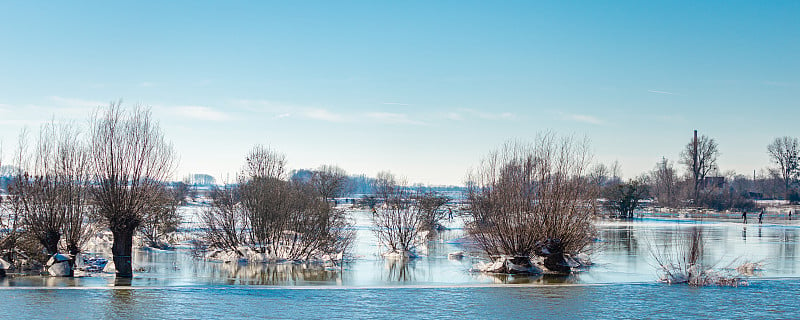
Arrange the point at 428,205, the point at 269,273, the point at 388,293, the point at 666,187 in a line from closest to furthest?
1. the point at 388,293
2. the point at 269,273
3. the point at 428,205
4. the point at 666,187

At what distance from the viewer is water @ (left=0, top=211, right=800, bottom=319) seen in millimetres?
15992

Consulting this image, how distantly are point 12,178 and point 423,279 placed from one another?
48.3ft

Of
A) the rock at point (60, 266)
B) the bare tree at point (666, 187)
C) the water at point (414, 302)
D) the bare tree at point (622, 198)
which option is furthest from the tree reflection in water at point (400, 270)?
the bare tree at point (666, 187)

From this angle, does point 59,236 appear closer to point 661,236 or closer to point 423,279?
point 423,279

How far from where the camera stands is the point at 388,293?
18.8 meters

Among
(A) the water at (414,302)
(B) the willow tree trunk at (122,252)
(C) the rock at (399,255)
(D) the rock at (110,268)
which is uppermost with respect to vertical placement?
(B) the willow tree trunk at (122,252)

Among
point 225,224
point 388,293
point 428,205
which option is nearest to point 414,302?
point 388,293

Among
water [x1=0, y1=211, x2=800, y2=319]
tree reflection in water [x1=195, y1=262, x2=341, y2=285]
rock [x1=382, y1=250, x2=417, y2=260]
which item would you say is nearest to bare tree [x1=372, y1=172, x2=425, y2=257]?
rock [x1=382, y1=250, x2=417, y2=260]

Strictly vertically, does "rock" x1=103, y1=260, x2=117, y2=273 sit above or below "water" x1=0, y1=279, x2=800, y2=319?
above

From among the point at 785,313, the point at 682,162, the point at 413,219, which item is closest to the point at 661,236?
the point at 413,219

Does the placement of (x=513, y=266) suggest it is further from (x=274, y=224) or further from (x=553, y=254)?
(x=274, y=224)

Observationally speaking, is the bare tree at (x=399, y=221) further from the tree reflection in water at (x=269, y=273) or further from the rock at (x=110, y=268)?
the rock at (x=110, y=268)

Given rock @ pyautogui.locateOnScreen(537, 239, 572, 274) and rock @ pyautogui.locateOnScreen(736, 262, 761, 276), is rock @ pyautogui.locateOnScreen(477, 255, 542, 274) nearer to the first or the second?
rock @ pyautogui.locateOnScreen(537, 239, 572, 274)

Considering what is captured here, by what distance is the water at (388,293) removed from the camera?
15992mm
